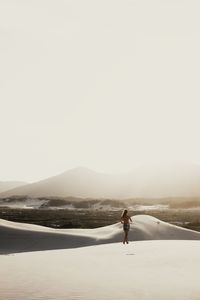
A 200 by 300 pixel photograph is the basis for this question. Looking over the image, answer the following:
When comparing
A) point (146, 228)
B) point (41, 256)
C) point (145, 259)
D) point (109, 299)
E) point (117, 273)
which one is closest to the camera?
point (109, 299)

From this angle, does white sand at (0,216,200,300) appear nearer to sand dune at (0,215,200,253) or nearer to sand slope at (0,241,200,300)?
sand slope at (0,241,200,300)

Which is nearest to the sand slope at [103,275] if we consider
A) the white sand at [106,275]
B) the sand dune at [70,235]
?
the white sand at [106,275]

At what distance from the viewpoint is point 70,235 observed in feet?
115

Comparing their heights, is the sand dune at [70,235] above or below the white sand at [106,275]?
above

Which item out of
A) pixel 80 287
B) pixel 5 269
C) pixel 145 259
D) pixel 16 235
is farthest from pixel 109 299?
pixel 16 235

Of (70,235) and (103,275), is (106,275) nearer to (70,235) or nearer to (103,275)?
(103,275)

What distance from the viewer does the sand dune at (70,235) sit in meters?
32.5

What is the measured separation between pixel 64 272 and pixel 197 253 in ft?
25.2

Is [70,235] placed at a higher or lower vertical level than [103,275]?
higher

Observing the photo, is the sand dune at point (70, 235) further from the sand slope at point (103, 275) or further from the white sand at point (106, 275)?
the sand slope at point (103, 275)

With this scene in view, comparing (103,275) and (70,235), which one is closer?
(103,275)

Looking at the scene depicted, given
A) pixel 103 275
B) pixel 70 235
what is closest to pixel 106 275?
pixel 103 275

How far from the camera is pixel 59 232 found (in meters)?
35.7

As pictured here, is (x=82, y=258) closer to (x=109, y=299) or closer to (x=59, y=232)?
(x=109, y=299)
